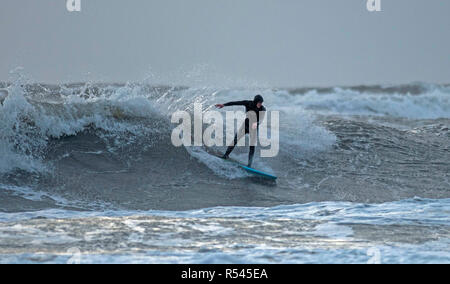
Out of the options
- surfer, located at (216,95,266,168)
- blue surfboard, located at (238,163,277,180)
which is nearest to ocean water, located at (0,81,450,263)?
blue surfboard, located at (238,163,277,180)

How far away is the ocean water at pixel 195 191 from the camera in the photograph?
6.40 m

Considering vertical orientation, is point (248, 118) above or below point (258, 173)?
above

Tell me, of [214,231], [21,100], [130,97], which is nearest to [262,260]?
[214,231]

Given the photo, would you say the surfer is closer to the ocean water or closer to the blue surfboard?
the blue surfboard

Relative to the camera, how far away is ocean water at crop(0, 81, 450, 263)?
640 cm

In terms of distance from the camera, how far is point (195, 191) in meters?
10.6

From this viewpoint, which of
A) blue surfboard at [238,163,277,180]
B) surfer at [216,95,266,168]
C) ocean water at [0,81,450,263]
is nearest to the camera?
ocean water at [0,81,450,263]

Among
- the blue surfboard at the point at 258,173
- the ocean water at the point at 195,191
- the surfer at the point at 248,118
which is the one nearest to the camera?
the ocean water at the point at 195,191

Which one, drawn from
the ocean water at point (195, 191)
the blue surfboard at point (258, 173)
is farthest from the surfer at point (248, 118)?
the ocean water at point (195, 191)

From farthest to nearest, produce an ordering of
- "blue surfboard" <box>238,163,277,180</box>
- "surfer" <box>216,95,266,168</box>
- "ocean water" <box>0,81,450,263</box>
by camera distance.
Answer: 1. "surfer" <box>216,95,266,168</box>
2. "blue surfboard" <box>238,163,277,180</box>
3. "ocean water" <box>0,81,450,263</box>

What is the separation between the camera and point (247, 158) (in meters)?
12.9

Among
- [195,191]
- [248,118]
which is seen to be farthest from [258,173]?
[195,191]

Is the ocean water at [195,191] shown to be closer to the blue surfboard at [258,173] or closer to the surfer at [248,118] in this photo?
the blue surfboard at [258,173]

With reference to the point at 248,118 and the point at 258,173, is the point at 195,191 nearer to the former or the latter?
the point at 258,173
